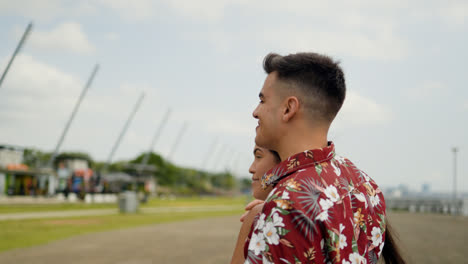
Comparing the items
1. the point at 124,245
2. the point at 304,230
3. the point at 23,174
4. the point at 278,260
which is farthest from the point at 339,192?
the point at 23,174

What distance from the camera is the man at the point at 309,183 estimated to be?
1432mm

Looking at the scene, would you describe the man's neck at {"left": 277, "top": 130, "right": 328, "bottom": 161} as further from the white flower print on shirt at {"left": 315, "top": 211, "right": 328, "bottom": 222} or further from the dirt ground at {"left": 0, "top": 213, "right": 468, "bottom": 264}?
the dirt ground at {"left": 0, "top": 213, "right": 468, "bottom": 264}

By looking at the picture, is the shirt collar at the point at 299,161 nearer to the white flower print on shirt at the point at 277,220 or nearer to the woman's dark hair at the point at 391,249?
the white flower print on shirt at the point at 277,220

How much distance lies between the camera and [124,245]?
12.8 metres

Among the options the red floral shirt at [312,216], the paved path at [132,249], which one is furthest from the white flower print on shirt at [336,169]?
the paved path at [132,249]

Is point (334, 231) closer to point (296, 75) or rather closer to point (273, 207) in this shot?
point (273, 207)

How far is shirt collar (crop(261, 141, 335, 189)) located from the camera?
1.64m

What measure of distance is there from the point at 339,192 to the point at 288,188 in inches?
9.1

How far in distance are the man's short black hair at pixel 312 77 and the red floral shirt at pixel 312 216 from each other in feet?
0.61

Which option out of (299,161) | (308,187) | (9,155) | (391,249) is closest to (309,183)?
(308,187)

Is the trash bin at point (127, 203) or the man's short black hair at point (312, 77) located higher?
the man's short black hair at point (312, 77)

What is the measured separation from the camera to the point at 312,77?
1784mm

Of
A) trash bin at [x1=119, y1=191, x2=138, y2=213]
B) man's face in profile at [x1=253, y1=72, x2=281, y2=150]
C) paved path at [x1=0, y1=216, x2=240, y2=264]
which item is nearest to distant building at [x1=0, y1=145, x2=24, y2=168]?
trash bin at [x1=119, y1=191, x2=138, y2=213]

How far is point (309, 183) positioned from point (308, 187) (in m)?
0.02
